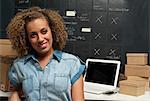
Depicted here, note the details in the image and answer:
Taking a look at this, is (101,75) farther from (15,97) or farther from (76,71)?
(15,97)

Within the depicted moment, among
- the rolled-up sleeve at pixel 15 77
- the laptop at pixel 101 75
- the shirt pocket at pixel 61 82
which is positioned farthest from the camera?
the laptop at pixel 101 75

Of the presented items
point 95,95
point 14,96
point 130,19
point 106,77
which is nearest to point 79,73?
point 14,96

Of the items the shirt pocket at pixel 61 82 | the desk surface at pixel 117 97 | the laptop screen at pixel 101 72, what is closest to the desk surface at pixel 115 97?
the desk surface at pixel 117 97

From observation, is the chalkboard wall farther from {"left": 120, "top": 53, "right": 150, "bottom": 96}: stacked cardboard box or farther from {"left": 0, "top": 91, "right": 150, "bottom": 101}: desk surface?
{"left": 0, "top": 91, "right": 150, "bottom": 101}: desk surface

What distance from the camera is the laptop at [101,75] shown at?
96.3 inches

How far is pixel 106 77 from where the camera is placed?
2521mm

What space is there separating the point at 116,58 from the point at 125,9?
520 millimetres

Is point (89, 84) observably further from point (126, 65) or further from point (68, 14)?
point (68, 14)

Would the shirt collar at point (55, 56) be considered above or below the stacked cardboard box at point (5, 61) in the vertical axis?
above

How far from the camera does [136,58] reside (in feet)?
8.56

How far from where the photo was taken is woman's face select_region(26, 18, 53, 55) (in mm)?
1644

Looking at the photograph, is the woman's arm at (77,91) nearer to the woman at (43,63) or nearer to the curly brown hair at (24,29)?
the woman at (43,63)

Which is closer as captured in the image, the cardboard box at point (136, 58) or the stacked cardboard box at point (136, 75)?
the stacked cardboard box at point (136, 75)

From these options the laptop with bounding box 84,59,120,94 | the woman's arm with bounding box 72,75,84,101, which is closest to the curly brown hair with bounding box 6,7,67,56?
the woman's arm with bounding box 72,75,84,101
